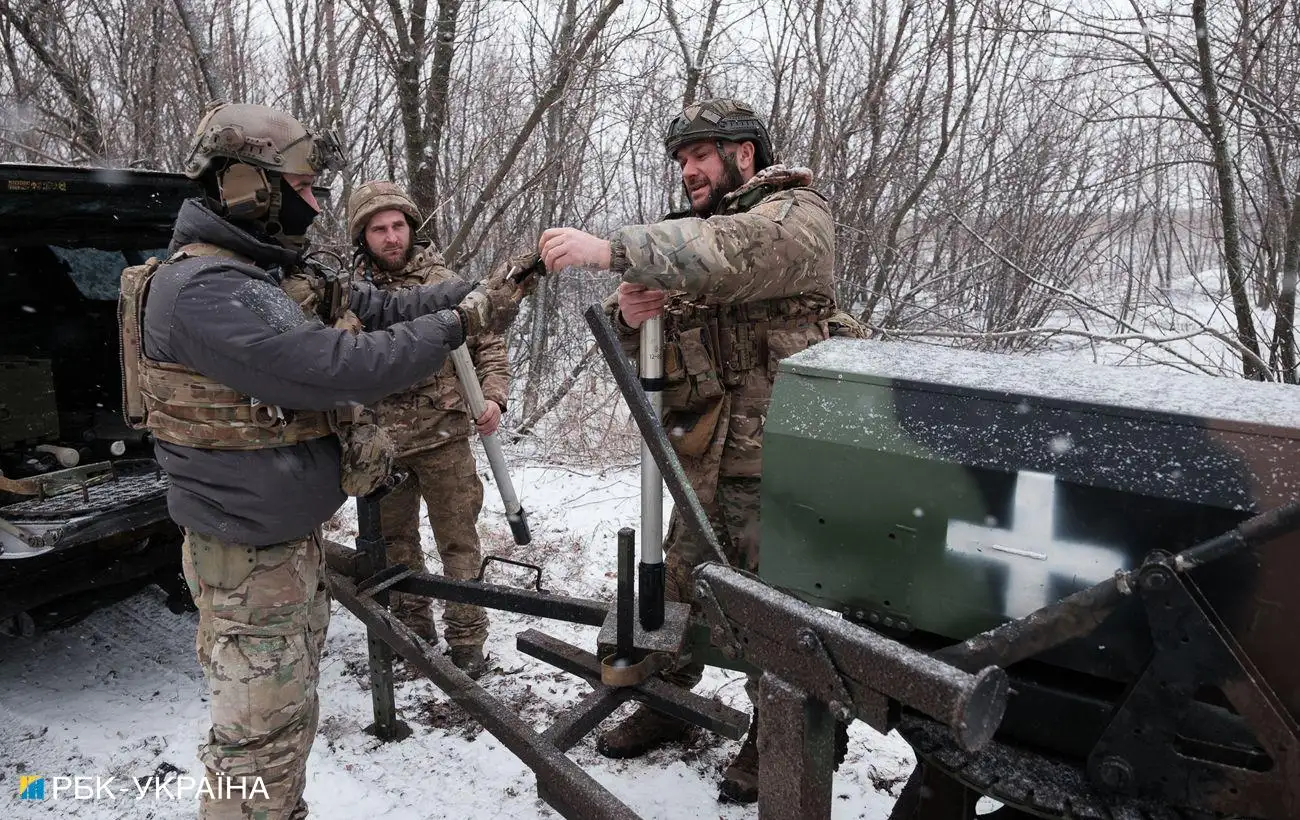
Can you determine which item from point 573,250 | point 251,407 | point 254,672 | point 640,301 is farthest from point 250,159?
point 254,672

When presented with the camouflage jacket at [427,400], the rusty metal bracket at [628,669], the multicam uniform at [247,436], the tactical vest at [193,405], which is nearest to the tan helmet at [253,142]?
the multicam uniform at [247,436]

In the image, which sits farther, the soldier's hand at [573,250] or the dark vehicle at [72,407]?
the dark vehicle at [72,407]

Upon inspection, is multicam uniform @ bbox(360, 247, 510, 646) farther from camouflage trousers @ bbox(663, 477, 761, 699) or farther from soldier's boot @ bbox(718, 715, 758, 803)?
soldier's boot @ bbox(718, 715, 758, 803)

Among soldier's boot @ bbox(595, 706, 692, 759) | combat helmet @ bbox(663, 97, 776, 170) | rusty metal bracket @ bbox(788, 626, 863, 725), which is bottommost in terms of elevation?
soldier's boot @ bbox(595, 706, 692, 759)

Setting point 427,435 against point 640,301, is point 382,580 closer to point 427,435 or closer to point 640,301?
point 427,435

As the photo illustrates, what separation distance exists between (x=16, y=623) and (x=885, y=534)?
4.01 meters

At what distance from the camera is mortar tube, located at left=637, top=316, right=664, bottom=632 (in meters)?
2.41

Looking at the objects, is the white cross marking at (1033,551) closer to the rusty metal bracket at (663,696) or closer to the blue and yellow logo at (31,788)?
the rusty metal bracket at (663,696)

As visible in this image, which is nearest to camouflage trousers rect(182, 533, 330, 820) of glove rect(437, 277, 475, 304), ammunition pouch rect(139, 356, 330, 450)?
ammunition pouch rect(139, 356, 330, 450)

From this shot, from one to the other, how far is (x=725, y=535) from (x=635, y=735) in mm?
911

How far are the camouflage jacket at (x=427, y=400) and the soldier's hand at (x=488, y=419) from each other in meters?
0.06

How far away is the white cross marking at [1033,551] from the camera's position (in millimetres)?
1464

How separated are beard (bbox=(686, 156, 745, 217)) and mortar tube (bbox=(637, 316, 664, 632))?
0.71 m

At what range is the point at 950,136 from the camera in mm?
7375
